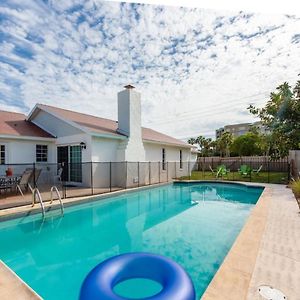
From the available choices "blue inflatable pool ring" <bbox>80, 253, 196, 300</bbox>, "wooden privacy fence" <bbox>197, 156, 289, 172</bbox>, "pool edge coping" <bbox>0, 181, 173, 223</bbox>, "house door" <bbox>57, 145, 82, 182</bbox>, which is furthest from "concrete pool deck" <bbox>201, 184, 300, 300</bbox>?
"wooden privacy fence" <bbox>197, 156, 289, 172</bbox>

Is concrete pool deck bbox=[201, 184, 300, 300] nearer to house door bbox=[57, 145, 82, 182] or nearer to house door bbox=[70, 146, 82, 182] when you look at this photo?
house door bbox=[70, 146, 82, 182]

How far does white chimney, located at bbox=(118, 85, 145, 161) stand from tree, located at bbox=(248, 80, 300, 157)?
10.4 meters

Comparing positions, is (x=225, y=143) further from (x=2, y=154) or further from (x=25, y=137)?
(x=2, y=154)

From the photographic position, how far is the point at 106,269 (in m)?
2.75

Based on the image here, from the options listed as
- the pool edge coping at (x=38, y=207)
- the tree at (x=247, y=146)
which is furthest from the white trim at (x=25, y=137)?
the tree at (x=247, y=146)

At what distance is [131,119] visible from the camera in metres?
15.8

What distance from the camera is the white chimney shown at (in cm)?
1553

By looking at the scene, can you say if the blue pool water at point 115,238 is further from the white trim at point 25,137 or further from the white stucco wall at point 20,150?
the white trim at point 25,137

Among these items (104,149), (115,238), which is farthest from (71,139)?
(115,238)

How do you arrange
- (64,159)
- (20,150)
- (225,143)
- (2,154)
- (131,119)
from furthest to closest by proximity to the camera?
(225,143), (131,119), (64,159), (20,150), (2,154)

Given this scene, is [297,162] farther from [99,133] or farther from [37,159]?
[37,159]

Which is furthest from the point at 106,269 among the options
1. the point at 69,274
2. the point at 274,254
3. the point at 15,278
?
the point at 274,254

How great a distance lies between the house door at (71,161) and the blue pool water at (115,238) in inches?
137

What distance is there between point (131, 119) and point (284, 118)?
1156cm
